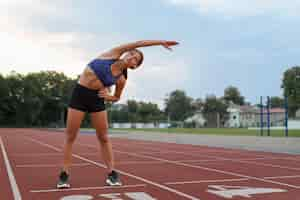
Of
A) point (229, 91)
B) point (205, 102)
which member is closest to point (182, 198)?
point (205, 102)

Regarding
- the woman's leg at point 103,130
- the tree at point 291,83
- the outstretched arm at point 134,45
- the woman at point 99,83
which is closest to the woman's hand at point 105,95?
the woman at point 99,83

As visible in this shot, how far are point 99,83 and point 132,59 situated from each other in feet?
1.93

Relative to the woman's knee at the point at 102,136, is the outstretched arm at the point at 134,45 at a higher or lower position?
higher

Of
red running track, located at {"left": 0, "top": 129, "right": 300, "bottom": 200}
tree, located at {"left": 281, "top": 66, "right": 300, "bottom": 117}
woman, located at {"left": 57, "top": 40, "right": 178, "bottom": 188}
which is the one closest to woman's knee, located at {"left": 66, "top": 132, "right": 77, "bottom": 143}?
woman, located at {"left": 57, "top": 40, "right": 178, "bottom": 188}

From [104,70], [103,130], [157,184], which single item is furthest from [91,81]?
[157,184]

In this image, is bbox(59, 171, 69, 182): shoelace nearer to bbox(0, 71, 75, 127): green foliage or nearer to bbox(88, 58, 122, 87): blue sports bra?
bbox(88, 58, 122, 87): blue sports bra

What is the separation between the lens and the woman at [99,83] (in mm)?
5852

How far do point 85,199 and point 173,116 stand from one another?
432 ft

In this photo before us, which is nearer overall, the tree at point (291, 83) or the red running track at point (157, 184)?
the red running track at point (157, 184)

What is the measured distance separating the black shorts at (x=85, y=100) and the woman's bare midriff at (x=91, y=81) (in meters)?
0.06

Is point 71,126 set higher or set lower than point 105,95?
lower

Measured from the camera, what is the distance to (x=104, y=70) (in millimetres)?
5820

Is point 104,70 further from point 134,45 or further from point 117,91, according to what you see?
point 134,45

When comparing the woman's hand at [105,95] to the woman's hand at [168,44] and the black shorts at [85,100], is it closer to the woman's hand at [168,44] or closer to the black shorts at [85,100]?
the black shorts at [85,100]
